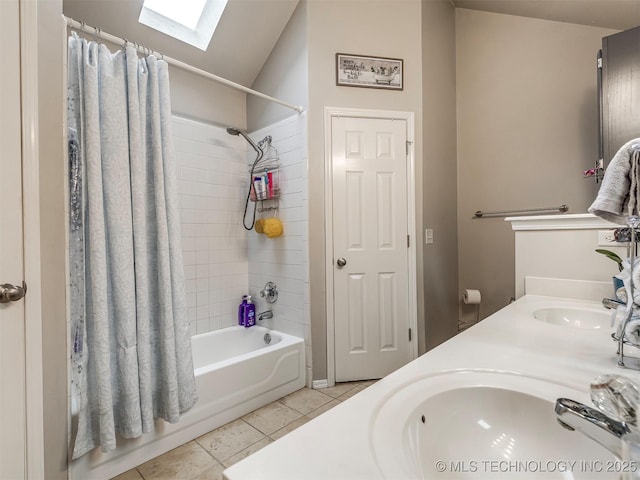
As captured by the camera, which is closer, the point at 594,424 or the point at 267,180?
the point at 594,424

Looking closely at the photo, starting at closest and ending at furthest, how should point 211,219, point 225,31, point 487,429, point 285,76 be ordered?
point 487,429
point 225,31
point 285,76
point 211,219

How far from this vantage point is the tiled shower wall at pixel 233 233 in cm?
230

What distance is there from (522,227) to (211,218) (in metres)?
2.20

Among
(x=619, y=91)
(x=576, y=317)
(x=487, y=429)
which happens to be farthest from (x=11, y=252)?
(x=619, y=91)

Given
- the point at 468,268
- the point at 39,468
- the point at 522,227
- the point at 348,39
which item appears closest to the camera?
the point at 39,468

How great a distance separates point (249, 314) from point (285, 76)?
196 cm

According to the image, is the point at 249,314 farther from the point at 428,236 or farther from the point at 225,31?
the point at 225,31

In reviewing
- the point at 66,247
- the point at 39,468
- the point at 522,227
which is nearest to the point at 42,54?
the point at 66,247

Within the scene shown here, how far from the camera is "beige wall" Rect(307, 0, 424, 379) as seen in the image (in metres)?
2.24

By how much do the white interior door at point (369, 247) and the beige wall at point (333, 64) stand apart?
0.11 m

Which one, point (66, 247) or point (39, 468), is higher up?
point (66, 247)

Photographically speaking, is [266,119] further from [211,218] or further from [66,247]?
[66,247]

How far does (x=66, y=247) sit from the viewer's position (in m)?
1.22

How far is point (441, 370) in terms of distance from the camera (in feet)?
2.44
